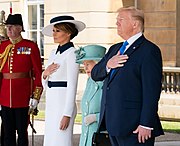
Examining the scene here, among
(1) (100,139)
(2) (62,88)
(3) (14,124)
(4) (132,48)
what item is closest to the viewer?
(4) (132,48)

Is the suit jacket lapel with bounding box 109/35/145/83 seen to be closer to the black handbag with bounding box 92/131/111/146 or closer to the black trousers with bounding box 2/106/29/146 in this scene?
the black handbag with bounding box 92/131/111/146

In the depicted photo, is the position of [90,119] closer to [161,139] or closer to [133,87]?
[133,87]

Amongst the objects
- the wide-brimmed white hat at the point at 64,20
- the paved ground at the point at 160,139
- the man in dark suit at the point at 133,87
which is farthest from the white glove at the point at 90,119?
the paved ground at the point at 160,139

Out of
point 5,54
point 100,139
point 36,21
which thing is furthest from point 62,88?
point 36,21

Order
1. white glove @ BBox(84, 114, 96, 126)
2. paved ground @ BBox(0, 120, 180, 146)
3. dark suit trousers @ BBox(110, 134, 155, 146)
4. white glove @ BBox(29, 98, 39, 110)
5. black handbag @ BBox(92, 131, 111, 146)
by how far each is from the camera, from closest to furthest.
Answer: dark suit trousers @ BBox(110, 134, 155, 146) → black handbag @ BBox(92, 131, 111, 146) → white glove @ BBox(84, 114, 96, 126) → white glove @ BBox(29, 98, 39, 110) → paved ground @ BBox(0, 120, 180, 146)

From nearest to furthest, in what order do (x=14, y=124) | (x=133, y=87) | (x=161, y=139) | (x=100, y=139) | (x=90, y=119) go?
(x=133, y=87) → (x=100, y=139) → (x=90, y=119) → (x=14, y=124) → (x=161, y=139)

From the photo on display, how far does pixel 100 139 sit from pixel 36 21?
46.3 feet

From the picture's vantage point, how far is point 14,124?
9273 millimetres

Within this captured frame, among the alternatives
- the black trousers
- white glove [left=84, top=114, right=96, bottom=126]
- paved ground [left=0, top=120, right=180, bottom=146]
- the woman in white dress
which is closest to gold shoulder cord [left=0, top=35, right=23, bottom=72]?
the black trousers

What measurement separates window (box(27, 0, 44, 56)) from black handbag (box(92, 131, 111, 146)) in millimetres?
13657

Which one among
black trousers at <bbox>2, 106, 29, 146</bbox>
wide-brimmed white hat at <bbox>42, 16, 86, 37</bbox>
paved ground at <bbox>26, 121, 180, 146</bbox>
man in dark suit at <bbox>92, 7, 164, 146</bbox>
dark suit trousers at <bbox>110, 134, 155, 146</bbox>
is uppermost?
wide-brimmed white hat at <bbox>42, 16, 86, 37</bbox>

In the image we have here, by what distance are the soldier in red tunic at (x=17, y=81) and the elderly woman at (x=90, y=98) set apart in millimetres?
1803

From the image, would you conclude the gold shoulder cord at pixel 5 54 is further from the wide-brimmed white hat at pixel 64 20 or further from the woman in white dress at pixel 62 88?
the woman in white dress at pixel 62 88

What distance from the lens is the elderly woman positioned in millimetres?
7320
